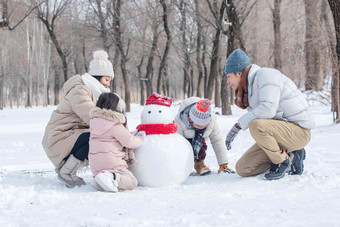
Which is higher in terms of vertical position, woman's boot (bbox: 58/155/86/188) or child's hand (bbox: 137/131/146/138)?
child's hand (bbox: 137/131/146/138)

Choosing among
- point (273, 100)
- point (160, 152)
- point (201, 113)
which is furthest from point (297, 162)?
point (160, 152)

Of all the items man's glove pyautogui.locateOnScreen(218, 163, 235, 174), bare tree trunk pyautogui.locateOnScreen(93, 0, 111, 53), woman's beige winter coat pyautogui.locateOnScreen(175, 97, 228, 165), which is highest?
bare tree trunk pyautogui.locateOnScreen(93, 0, 111, 53)

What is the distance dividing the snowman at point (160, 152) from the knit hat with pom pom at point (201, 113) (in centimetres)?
38

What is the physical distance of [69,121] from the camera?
3.92 metres

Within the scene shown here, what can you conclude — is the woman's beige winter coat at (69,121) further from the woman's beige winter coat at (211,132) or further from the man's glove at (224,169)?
the man's glove at (224,169)

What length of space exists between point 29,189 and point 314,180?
9.25ft

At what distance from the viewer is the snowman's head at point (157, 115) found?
375 centimetres

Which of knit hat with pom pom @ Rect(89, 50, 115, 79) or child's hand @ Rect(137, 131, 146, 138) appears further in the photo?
knit hat with pom pom @ Rect(89, 50, 115, 79)

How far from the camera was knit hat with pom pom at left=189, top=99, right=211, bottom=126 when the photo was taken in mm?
4082

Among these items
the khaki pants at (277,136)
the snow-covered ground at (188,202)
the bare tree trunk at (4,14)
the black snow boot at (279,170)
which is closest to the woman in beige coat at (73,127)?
the snow-covered ground at (188,202)

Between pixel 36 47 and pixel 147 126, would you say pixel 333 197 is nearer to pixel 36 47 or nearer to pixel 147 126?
pixel 147 126

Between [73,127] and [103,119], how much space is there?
0.65m

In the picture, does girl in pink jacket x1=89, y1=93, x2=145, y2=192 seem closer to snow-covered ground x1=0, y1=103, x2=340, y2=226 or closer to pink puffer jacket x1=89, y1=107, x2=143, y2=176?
pink puffer jacket x1=89, y1=107, x2=143, y2=176

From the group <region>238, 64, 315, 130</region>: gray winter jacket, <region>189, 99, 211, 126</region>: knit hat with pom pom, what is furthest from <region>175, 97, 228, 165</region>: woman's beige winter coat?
<region>238, 64, 315, 130</region>: gray winter jacket
